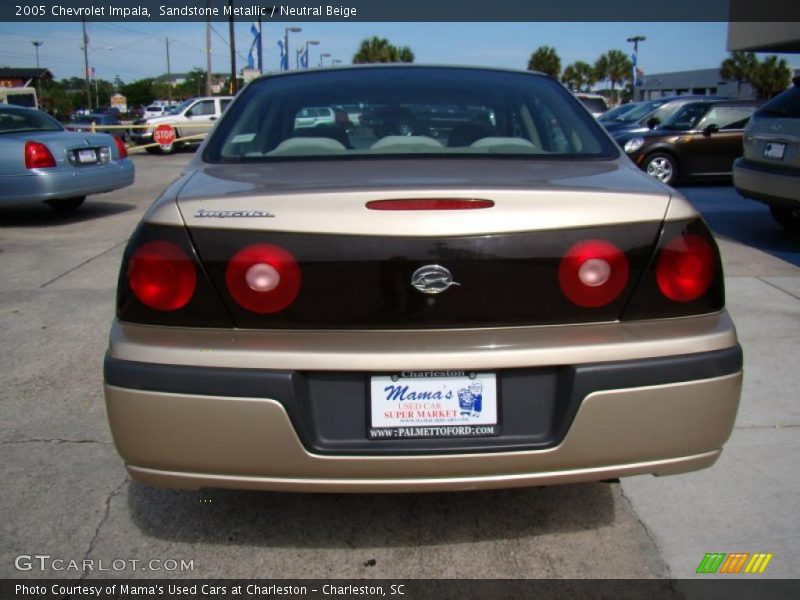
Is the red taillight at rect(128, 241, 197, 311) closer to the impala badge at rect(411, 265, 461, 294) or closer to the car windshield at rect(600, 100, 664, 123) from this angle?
the impala badge at rect(411, 265, 461, 294)

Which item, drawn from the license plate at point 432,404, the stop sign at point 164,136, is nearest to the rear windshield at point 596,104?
the stop sign at point 164,136

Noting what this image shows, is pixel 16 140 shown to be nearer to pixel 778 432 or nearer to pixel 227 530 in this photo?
pixel 227 530

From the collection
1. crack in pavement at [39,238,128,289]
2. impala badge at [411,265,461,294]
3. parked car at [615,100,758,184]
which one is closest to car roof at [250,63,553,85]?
impala badge at [411,265,461,294]

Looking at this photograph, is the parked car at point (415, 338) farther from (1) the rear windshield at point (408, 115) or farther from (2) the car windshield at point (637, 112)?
(2) the car windshield at point (637, 112)

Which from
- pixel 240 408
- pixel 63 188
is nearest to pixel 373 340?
pixel 240 408

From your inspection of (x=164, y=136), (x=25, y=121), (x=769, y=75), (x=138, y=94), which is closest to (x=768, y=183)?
(x=25, y=121)

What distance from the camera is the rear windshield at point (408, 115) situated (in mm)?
2834

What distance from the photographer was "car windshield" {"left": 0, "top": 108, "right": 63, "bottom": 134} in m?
8.86

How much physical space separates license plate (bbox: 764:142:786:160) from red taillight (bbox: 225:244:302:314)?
6.12 m

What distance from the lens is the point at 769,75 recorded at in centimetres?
5791

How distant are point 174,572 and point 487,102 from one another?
2069 millimetres

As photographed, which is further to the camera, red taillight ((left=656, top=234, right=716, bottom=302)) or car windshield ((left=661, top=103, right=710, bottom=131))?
car windshield ((left=661, top=103, right=710, bottom=131))

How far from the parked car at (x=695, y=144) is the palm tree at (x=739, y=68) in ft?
167

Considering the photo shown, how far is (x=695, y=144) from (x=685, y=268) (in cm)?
1068
